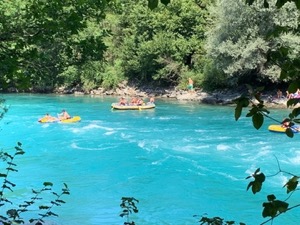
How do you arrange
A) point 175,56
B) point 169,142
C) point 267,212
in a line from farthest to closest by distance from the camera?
point 175,56
point 169,142
point 267,212

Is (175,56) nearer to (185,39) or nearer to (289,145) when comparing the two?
(185,39)

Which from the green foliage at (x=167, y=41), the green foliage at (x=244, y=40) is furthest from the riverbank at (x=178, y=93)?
the green foliage at (x=244, y=40)

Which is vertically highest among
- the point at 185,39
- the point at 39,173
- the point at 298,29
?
the point at 185,39

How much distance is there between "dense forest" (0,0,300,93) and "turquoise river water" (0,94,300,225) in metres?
3.01

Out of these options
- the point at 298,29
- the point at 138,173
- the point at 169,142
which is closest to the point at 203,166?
the point at 138,173

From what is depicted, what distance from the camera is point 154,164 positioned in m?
13.4

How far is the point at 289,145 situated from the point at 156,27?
20.3 m

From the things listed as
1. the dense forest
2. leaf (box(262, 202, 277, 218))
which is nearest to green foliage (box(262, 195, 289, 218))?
leaf (box(262, 202, 277, 218))

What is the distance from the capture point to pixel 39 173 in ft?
41.5

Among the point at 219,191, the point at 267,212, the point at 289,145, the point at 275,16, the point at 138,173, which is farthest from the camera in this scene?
the point at 275,16

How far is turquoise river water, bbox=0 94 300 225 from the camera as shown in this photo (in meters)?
9.54

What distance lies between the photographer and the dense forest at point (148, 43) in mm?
3609

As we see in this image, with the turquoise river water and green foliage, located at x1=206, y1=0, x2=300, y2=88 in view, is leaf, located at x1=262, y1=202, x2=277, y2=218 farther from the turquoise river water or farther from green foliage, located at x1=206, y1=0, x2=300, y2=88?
green foliage, located at x1=206, y1=0, x2=300, y2=88

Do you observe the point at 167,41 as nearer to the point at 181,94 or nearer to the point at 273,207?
the point at 181,94
